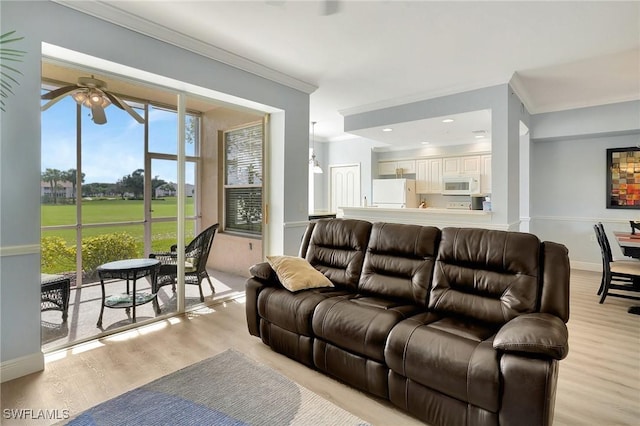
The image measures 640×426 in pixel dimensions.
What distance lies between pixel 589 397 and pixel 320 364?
176cm

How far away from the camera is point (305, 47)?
3457mm

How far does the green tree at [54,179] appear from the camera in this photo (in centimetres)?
273

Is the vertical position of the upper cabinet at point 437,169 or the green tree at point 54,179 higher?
the upper cabinet at point 437,169

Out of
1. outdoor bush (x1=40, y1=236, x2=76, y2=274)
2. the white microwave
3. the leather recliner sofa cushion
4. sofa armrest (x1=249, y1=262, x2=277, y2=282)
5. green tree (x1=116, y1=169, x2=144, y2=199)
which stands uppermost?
the white microwave

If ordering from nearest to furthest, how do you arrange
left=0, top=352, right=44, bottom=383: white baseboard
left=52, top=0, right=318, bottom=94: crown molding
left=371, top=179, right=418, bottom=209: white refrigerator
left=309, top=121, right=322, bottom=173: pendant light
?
left=0, top=352, right=44, bottom=383: white baseboard
left=52, top=0, right=318, bottom=94: crown molding
left=309, top=121, right=322, bottom=173: pendant light
left=371, top=179, right=418, bottom=209: white refrigerator

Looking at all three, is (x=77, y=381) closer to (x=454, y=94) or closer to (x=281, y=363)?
(x=281, y=363)

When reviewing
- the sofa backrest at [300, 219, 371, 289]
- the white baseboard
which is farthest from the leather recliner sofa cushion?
the white baseboard

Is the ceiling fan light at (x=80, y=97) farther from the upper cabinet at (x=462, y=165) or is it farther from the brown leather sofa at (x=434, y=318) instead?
the upper cabinet at (x=462, y=165)

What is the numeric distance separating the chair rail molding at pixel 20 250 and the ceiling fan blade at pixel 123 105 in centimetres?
145

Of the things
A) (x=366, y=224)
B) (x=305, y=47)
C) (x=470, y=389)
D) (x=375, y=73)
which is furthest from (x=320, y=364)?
(x=375, y=73)

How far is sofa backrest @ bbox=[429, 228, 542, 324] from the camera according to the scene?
210 cm

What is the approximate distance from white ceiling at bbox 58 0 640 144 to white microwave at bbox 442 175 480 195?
7.50ft

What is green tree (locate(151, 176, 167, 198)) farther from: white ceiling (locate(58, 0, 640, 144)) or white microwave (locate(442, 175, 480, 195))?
white microwave (locate(442, 175, 480, 195))

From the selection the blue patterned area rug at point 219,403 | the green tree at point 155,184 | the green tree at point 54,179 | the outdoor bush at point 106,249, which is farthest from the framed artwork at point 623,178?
the green tree at point 54,179
